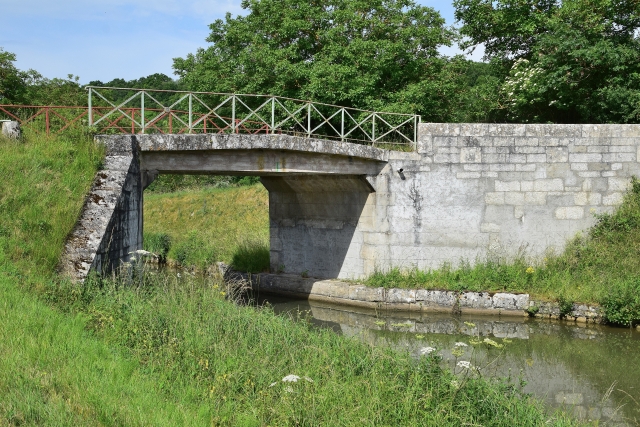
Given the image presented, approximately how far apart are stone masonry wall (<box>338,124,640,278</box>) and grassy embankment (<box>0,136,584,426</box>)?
6.29 meters

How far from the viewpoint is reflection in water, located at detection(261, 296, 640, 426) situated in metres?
7.88

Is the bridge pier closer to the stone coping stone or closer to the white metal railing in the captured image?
the stone coping stone

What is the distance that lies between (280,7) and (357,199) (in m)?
9.25

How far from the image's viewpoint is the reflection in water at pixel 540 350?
788cm

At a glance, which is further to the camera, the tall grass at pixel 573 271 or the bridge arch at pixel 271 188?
the tall grass at pixel 573 271

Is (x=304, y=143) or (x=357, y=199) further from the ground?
(x=304, y=143)

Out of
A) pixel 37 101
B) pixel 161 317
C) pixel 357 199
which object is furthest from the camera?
pixel 37 101

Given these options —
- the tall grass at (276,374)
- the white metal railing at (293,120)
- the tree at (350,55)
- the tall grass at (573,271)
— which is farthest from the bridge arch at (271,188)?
the tree at (350,55)

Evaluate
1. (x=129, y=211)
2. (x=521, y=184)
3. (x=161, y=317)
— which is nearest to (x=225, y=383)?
(x=161, y=317)

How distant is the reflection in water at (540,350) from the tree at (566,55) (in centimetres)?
620

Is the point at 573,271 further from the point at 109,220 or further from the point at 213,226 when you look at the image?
the point at 213,226

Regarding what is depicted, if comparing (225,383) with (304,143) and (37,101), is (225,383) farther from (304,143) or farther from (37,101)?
(37,101)

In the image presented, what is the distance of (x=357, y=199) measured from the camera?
1484cm

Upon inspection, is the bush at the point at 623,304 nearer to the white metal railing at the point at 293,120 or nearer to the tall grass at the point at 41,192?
the white metal railing at the point at 293,120
